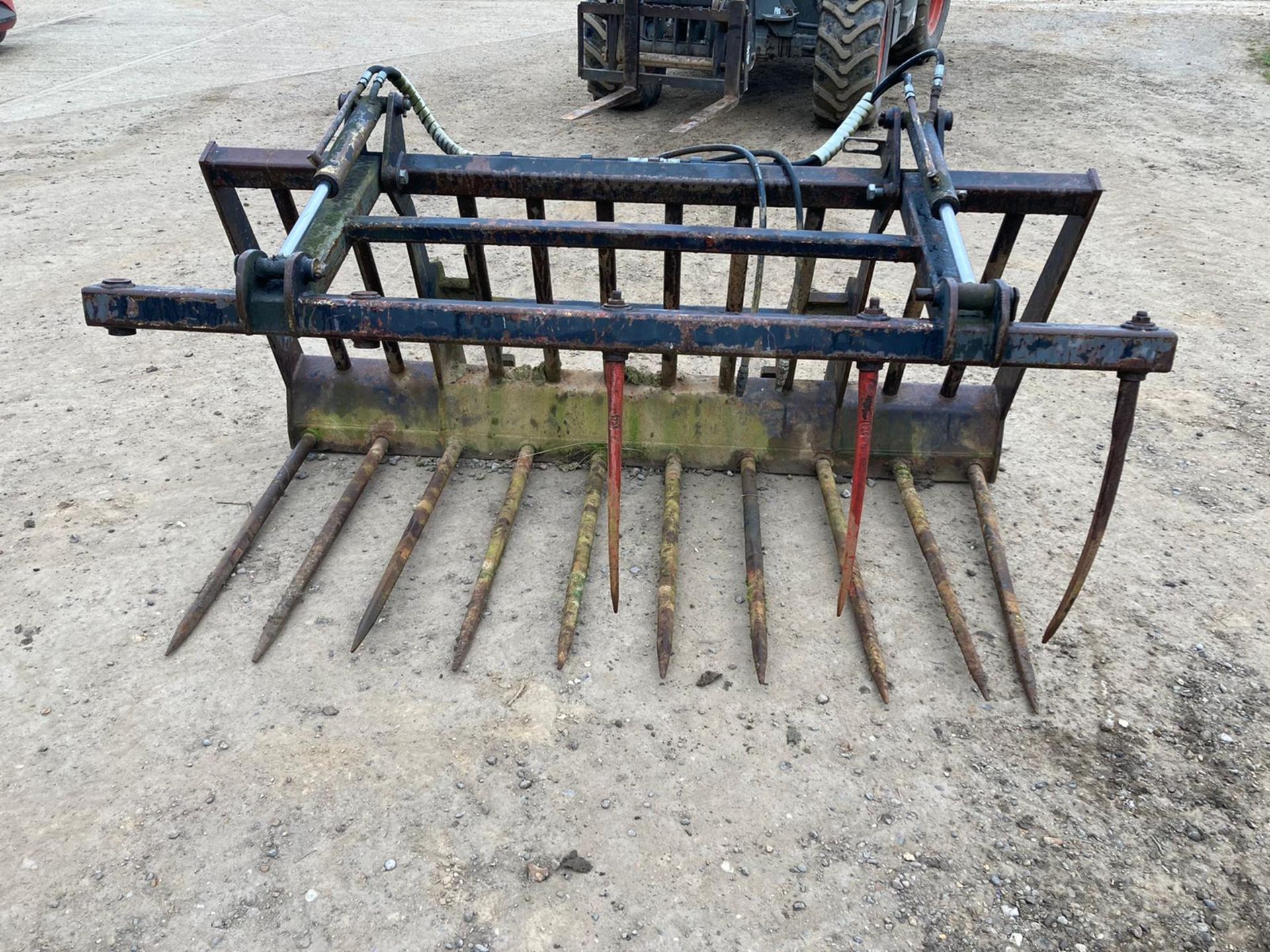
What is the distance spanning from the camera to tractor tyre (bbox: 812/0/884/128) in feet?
21.3

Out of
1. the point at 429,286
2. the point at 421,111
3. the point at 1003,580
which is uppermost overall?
the point at 421,111

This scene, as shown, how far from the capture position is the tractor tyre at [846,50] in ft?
21.3

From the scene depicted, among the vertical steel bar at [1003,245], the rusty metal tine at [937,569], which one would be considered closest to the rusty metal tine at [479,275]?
the rusty metal tine at [937,569]

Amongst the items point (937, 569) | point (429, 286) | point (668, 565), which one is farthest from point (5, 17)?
point (937, 569)

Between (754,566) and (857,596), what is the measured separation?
0.32 meters

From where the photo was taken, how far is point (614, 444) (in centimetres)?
237

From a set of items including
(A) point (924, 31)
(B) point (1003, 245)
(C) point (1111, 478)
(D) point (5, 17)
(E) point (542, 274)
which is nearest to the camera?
(C) point (1111, 478)

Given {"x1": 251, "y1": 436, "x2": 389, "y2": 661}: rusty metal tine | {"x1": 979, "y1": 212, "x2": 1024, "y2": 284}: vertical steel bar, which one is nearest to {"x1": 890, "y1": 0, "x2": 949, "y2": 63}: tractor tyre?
{"x1": 979, "y1": 212, "x2": 1024, "y2": 284}: vertical steel bar

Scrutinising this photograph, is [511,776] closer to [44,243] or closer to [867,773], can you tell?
[867,773]

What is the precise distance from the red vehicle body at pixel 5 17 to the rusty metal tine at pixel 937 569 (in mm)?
11454

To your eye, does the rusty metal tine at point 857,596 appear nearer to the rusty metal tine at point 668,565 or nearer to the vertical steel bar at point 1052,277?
the rusty metal tine at point 668,565

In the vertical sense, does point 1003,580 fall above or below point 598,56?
below

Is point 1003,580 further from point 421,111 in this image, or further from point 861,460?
point 421,111

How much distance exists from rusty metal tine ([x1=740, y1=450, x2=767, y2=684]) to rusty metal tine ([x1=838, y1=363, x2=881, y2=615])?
0.78 ft
